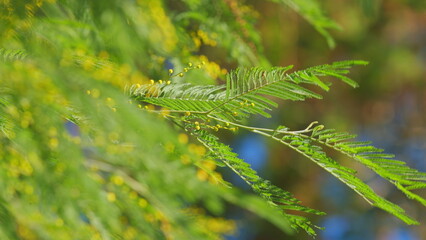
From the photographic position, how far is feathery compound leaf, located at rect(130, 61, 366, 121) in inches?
33.0

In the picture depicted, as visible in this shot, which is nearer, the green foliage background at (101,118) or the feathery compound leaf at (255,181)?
the green foliage background at (101,118)

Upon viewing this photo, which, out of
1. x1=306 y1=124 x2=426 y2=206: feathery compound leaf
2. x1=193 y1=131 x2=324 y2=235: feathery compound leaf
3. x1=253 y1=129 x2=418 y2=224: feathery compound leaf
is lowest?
x1=193 y1=131 x2=324 y2=235: feathery compound leaf

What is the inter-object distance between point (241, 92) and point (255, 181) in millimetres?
135

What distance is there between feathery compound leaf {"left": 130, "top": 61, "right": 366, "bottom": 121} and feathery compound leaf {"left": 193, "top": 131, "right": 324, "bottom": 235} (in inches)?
1.5

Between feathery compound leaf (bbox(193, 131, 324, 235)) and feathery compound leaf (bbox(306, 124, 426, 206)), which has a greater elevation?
feathery compound leaf (bbox(306, 124, 426, 206))

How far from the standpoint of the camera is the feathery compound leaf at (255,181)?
0.91m

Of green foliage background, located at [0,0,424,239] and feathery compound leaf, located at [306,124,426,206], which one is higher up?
feathery compound leaf, located at [306,124,426,206]

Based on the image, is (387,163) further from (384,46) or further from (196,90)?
(384,46)

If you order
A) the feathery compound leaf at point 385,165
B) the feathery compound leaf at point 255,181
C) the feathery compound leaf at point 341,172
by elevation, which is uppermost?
the feathery compound leaf at point 385,165

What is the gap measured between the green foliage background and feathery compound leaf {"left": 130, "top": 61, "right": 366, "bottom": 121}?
0.03m

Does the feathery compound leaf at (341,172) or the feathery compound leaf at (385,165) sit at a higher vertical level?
the feathery compound leaf at (385,165)

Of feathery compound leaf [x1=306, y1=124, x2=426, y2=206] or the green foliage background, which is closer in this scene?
the green foliage background

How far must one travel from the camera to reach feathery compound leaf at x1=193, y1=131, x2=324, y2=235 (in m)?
0.91

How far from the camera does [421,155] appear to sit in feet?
19.1
